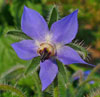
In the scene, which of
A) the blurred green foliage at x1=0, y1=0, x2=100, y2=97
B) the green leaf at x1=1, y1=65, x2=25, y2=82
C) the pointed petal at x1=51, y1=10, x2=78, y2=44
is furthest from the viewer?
the blurred green foliage at x1=0, y1=0, x2=100, y2=97

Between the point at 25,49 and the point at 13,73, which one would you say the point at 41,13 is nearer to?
the point at 13,73

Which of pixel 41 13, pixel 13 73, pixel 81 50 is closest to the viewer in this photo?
pixel 81 50

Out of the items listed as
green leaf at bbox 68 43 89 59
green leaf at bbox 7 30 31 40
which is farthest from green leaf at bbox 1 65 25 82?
green leaf at bbox 68 43 89 59

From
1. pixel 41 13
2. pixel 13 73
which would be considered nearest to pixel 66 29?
pixel 13 73

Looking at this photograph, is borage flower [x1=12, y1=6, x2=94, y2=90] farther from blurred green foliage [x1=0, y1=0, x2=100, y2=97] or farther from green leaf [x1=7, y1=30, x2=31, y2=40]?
blurred green foliage [x1=0, y1=0, x2=100, y2=97]

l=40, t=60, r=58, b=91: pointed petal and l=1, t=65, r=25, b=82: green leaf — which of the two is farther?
l=1, t=65, r=25, b=82: green leaf

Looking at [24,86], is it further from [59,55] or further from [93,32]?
[93,32]
